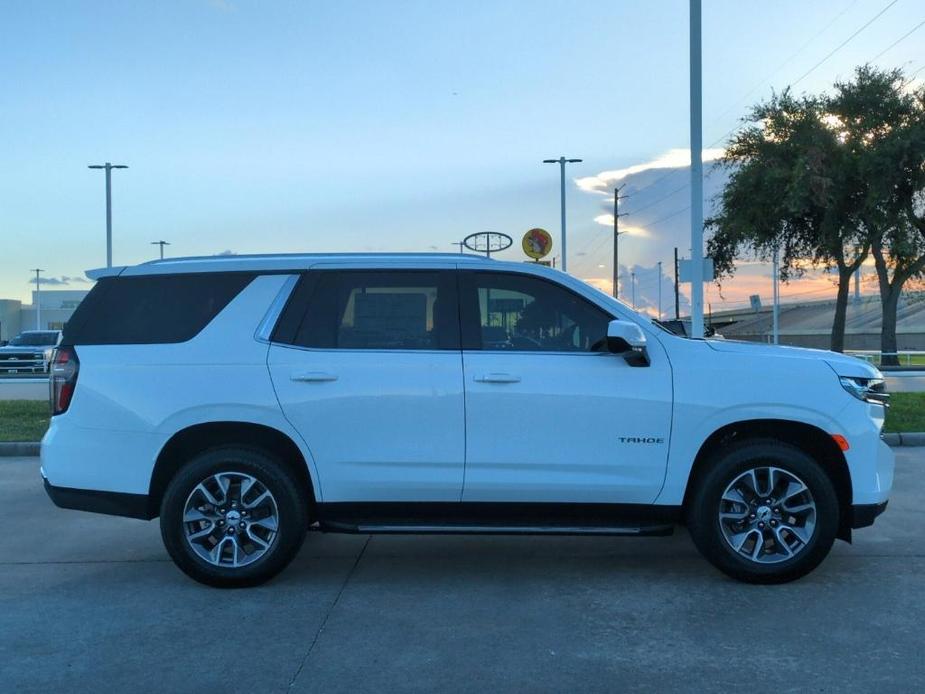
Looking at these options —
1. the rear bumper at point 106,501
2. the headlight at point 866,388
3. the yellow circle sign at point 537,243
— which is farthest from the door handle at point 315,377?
the yellow circle sign at point 537,243

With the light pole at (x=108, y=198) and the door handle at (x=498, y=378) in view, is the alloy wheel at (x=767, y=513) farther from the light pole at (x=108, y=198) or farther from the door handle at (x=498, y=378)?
the light pole at (x=108, y=198)

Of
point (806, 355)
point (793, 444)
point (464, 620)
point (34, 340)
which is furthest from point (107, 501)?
point (34, 340)

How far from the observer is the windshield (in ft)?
116

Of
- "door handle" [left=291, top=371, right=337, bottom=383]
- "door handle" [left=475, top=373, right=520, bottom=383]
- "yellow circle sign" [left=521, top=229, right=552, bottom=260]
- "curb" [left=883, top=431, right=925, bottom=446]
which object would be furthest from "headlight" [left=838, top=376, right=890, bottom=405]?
"yellow circle sign" [left=521, top=229, right=552, bottom=260]

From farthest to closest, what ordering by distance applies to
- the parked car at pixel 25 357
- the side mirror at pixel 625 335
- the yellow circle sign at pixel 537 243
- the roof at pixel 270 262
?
the parked car at pixel 25 357 → the yellow circle sign at pixel 537 243 → the roof at pixel 270 262 → the side mirror at pixel 625 335

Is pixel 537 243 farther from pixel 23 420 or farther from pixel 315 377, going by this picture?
pixel 315 377

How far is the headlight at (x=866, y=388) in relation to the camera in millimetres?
5410

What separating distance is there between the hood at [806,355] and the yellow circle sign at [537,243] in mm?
19447

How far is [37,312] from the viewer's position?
95938mm

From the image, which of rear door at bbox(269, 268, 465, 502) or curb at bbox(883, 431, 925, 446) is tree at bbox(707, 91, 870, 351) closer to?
curb at bbox(883, 431, 925, 446)

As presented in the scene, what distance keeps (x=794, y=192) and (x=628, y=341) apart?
26739mm

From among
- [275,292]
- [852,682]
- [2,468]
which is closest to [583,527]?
[852,682]

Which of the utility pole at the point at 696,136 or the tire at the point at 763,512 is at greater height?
the utility pole at the point at 696,136

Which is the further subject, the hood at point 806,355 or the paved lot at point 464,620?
the hood at point 806,355
